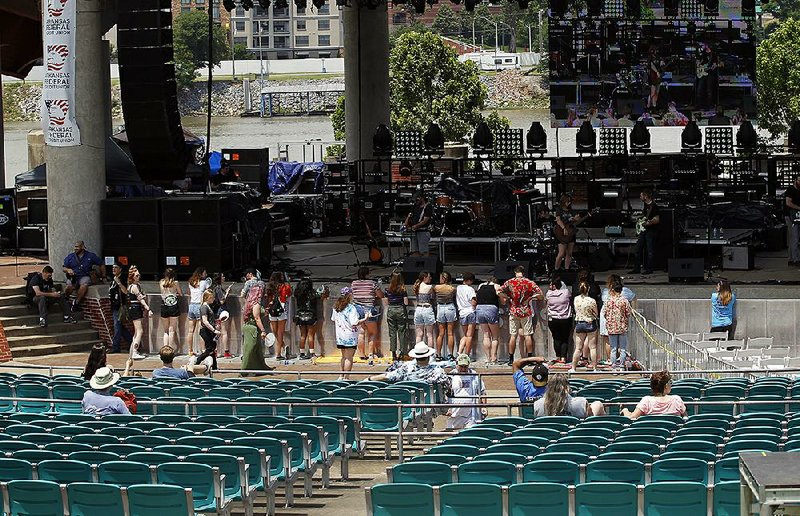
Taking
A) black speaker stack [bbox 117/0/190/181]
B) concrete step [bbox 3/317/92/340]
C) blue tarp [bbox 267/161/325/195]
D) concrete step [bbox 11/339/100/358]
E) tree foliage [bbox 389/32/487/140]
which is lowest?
concrete step [bbox 11/339/100/358]

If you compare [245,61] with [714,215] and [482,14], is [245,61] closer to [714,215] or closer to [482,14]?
[482,14]

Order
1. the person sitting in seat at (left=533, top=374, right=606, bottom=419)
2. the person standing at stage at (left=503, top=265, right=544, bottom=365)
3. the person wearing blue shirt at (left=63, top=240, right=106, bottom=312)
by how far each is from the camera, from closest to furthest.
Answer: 1. the person sitting in seat at (left=533, top=374, right=606, bottom=419)
2. the person standing at stage at (left=503, top=265, right=544, bottom=365)
3. the person wearing blue shirt at (left=63, top=240, right=106, bottom=312)

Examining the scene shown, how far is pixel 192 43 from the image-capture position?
147250 mm

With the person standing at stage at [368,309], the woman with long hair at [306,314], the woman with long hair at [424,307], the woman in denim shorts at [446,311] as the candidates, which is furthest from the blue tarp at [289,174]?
the woman in denim shorts at [446,311]

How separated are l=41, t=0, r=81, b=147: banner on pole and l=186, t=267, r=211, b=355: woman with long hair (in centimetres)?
409

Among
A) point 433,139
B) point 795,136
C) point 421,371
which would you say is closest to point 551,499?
point 421,371

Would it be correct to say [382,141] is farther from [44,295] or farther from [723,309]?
[723,309]

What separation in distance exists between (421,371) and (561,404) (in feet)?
11.2

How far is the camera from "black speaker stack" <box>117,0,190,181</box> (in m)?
27.8

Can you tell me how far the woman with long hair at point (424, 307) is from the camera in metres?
24.3

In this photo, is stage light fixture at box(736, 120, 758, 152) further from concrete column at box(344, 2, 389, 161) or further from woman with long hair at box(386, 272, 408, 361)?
woman with long hair at box(386, 272, 408, 361)

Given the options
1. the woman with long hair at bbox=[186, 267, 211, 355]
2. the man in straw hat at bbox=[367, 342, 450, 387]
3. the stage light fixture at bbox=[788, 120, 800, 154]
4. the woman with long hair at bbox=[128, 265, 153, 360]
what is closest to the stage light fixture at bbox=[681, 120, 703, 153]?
the stage light fixture at bbox=[788, 120, 800, 154]

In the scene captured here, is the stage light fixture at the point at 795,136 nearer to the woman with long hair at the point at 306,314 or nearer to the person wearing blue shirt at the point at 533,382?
the woman with long hair at the point at 306,314

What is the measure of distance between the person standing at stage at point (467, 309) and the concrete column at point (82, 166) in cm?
723
